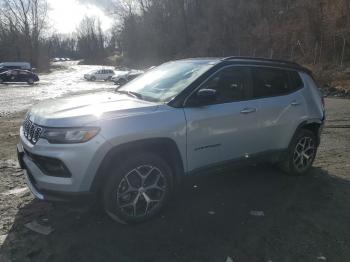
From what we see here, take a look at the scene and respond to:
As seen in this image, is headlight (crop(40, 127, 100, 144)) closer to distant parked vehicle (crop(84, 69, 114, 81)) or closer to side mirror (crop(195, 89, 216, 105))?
side mirror (crop(195, 89, 216, 105))

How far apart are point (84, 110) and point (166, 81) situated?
1269 mm

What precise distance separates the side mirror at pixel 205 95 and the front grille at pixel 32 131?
1.69m

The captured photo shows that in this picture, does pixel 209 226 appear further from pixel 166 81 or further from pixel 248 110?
pixel 166 81

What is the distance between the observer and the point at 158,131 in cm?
372

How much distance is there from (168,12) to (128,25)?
9.71 meters

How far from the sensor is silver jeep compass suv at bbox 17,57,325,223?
3439 millimetres

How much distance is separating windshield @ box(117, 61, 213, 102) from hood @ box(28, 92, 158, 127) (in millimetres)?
260

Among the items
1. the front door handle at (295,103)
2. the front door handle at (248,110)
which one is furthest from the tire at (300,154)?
the front door handle at (248,110)

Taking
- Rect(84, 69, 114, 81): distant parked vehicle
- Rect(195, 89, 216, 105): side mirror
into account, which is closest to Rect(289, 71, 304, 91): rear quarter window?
Rect(195, 89, 216, 105): side mirror

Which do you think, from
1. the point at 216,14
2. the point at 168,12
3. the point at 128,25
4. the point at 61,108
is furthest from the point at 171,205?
the point at 128,25

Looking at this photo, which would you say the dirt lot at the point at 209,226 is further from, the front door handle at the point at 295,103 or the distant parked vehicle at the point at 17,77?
the distant parked vehicle at the point at 17,77

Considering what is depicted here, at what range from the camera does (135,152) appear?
3732 millimetres

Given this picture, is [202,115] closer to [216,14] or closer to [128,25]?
[216,14]

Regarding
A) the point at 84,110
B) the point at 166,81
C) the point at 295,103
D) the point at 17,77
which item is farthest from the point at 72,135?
the point at 17,77
